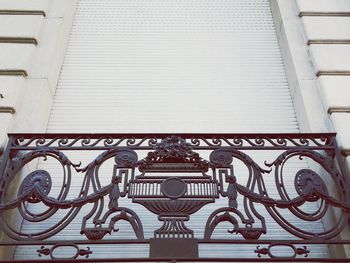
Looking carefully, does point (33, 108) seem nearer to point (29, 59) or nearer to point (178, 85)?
point (29, 59)

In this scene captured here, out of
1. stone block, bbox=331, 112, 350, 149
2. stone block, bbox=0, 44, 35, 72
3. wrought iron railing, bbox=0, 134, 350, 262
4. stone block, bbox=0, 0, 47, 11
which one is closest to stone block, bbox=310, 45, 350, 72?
stone block, bbox=331, 112, 350, 149

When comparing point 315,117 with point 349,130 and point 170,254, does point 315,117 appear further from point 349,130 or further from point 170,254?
point 170,254

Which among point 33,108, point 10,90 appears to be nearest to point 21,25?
point 10,90

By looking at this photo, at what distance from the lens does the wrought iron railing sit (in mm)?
4398

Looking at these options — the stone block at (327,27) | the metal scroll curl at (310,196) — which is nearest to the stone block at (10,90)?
the metal scroll curl at (310,196)

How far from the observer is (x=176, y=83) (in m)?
6.94

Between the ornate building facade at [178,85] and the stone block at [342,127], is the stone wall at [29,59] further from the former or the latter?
the stone block at [342,127]

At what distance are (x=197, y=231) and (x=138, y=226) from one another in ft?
3.24

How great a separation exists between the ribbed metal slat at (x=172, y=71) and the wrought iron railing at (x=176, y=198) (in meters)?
0.57

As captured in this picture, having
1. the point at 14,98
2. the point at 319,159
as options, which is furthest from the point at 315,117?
the point at 14,98

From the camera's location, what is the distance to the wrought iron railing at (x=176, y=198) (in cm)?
440

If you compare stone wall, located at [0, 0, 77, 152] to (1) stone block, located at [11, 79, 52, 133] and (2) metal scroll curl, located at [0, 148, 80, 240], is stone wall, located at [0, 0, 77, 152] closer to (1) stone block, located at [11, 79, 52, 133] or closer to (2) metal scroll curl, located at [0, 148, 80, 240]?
(1) stone block, located at [11, 79, 52, 133]

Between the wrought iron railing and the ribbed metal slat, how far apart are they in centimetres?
57

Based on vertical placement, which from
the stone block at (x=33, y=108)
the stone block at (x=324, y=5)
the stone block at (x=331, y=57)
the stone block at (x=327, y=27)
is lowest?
the stone block at (x=33, y=108)
